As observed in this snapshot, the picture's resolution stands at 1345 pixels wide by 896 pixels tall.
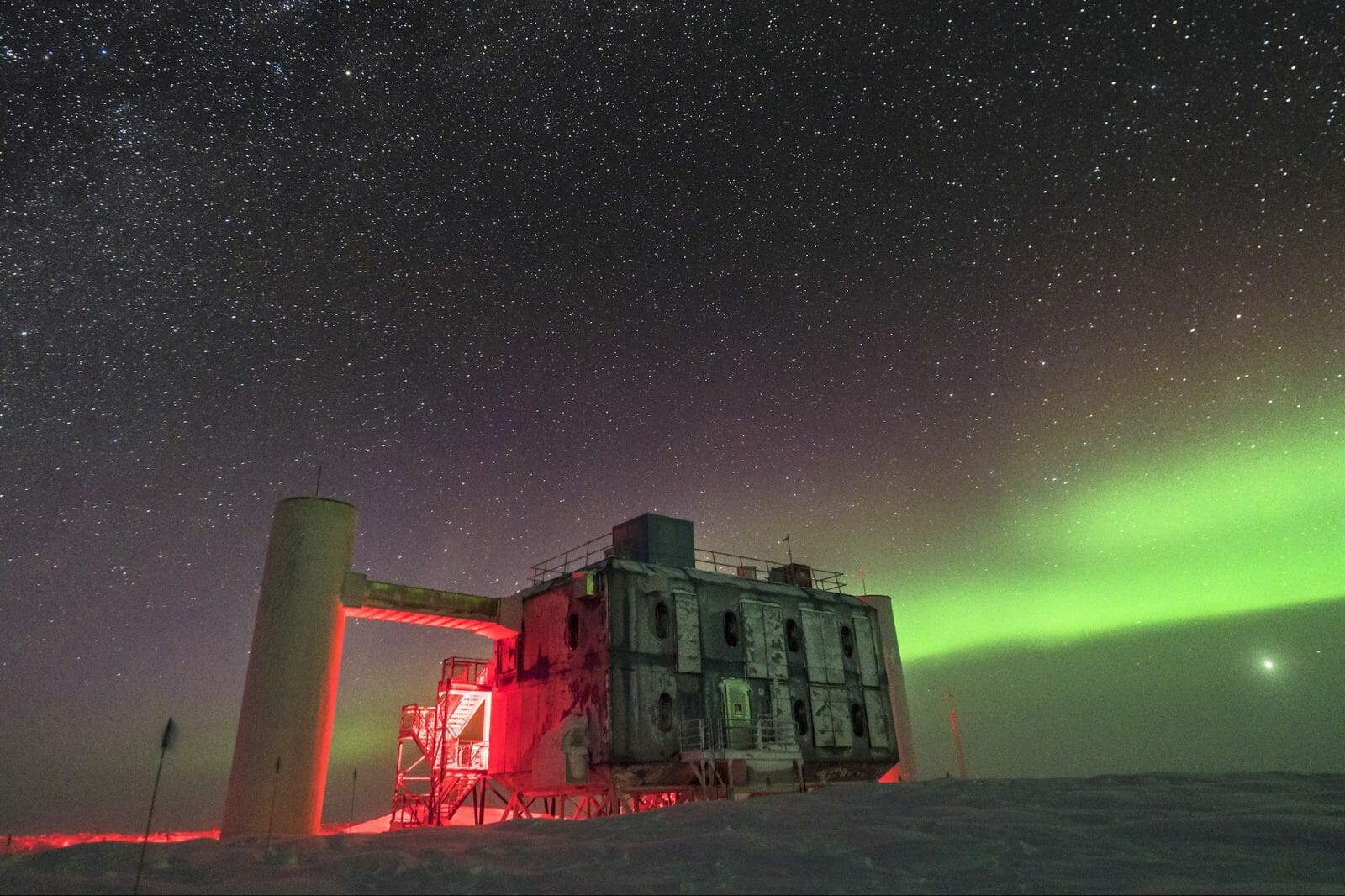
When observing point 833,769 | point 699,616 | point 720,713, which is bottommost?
point 833,769

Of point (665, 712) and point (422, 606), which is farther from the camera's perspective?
point (422, 606)

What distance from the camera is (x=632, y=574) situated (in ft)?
93.8

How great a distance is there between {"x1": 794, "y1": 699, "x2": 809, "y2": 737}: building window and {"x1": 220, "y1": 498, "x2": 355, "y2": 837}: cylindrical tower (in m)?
17.7

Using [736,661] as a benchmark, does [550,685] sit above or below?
below

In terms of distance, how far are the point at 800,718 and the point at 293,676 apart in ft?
63.5

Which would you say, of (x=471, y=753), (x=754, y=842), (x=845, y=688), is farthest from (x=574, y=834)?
(x=845, y=688)

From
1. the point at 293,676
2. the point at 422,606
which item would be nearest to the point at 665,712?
the point at 422,606

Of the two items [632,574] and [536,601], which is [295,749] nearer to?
[536,601]

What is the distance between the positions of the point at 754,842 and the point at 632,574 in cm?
1826

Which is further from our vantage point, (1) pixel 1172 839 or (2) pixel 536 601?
(2) pixel 536 601

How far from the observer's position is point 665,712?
27359 millimetres

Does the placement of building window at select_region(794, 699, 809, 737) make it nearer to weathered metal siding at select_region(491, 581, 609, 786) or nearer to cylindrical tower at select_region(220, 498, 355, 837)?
weathered metal siding at select_region(491, 581, 609, 786)

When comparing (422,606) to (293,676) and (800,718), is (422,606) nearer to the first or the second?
(293,676)

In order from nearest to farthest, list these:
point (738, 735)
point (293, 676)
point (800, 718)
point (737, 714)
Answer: point (293, 676)
point (738, 735)
point (737, 714)
point (800, 718)
